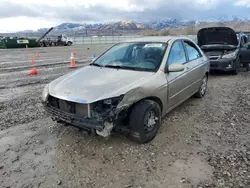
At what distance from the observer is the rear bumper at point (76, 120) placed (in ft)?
9.72

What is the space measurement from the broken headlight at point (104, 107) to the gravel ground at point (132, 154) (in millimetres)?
661

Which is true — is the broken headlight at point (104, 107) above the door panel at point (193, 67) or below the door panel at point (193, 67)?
below

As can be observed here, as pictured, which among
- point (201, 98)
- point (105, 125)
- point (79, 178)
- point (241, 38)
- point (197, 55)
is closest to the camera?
point (79, 178)

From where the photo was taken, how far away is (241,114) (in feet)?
15.3

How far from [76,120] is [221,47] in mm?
7643

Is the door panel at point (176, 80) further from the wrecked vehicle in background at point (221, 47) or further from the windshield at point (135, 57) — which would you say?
the wrecked vehicle in background at point (221, 47)

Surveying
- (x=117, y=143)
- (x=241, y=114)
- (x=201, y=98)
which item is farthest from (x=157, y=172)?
(x=201, y=98)

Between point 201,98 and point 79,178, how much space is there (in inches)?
160

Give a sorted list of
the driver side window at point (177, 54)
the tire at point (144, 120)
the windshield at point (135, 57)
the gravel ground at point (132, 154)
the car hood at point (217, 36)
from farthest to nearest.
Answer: the car hood at point (217, 36) < the driver side window at point (177, 54) < the windshield at point (135, 57) < the tire at point (144, 120) < the gravel ground at point (132, 154)

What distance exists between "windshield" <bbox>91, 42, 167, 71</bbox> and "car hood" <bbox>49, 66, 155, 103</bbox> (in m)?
0.23

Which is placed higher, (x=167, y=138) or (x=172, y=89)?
(x=172, y=89)

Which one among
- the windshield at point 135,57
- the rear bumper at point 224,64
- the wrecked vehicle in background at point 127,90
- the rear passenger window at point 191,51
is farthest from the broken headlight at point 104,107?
the rear bumper at point 224,64

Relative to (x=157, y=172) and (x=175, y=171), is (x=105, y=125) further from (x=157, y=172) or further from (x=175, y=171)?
(x=175, y=171)

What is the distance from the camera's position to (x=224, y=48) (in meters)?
8.76
